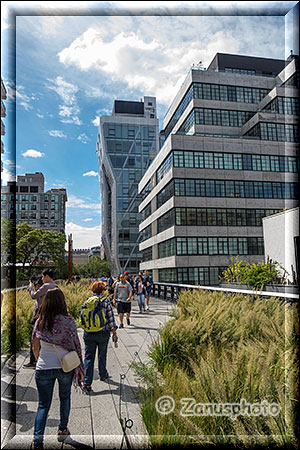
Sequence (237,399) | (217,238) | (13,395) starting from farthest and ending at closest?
(217,238), (237,399), (13,395)

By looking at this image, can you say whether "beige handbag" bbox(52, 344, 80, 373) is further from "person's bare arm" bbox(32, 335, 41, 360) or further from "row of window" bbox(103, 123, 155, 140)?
"row of window" bbox(103, 123, 155, 140)

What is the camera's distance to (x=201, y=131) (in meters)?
41.6

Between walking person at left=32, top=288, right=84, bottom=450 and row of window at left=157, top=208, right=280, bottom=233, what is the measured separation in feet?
108

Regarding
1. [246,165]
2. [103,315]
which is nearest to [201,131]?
[246,165]

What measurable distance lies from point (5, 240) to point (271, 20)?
3.43 metres

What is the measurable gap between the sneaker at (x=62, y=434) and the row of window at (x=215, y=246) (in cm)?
3333

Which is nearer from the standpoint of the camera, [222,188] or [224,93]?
[222,188]

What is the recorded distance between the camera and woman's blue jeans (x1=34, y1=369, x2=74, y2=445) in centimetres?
340

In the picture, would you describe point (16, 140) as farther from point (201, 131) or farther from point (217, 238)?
point (201, 131)

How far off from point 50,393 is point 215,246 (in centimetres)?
3461

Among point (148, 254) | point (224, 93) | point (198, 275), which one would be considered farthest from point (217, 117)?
point (148, 254)

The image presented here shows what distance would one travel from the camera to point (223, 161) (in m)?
37.7

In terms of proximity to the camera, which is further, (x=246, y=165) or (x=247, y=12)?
(x=246, y=165)

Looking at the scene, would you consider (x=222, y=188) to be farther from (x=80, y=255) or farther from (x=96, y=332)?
(x=96, y=332)
